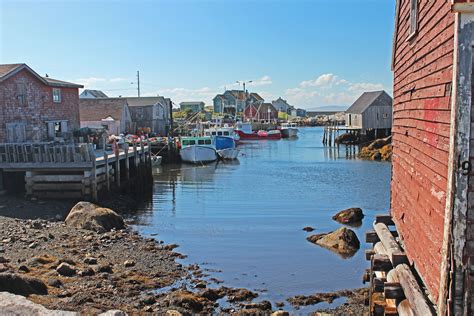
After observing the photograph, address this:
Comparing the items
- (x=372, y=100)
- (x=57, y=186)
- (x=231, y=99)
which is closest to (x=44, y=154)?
(x=57, y=186)

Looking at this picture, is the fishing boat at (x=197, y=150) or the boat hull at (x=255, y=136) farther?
the boat hull at (x=255, y=136)

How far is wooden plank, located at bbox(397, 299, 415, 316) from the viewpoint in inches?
240

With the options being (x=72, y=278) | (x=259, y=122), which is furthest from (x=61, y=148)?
(x=259, y=122)

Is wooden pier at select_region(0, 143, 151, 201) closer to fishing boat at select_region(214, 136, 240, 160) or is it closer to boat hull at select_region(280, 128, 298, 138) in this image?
fishing boat at select_region(214, 136, 240, 160)

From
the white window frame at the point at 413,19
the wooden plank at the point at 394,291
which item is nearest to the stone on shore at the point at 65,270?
the wooden plank at the point at 394,291

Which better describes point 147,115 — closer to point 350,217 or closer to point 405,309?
point 350,217

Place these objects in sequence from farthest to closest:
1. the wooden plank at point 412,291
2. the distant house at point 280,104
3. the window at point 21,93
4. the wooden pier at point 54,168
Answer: the distant house at point 280,104, the window at point 21,93, the wooden pier at point 54,168, the wooden plank at point 412,291

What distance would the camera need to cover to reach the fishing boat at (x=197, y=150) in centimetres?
4553

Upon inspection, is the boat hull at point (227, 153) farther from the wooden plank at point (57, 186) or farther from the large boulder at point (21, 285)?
the large boulder at point (21, 285)

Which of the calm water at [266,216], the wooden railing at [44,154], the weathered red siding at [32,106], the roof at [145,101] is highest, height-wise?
the roof at [145,101]

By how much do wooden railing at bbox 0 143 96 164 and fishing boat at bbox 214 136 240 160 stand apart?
2731 centimetres

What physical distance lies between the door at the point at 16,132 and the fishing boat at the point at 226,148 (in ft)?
79.5

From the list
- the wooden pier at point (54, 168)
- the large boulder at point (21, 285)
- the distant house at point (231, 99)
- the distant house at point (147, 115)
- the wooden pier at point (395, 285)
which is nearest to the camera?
the wooden pier at point (395, 285)

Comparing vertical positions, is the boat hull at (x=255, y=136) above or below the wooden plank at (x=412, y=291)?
below
